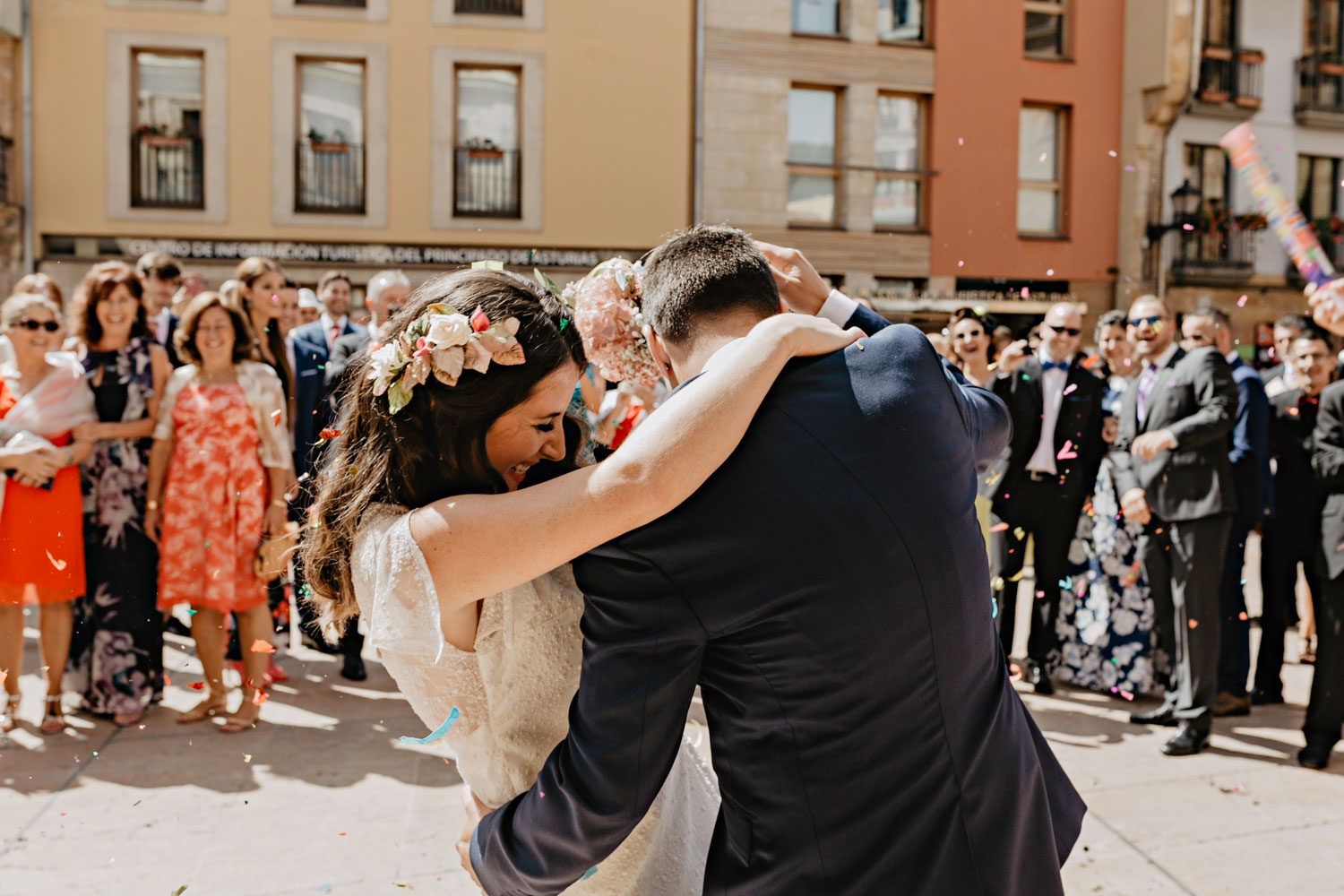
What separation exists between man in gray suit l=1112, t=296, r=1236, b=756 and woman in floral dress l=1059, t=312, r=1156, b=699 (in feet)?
1.32

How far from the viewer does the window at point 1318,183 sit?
1783 cm

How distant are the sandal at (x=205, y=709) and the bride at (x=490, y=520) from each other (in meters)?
3.38

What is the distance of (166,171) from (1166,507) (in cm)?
1353

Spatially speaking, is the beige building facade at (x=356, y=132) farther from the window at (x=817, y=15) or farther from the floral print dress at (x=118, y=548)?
the floral print dress at (x=118, y=548)

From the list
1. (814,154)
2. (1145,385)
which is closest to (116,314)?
(1145,385)

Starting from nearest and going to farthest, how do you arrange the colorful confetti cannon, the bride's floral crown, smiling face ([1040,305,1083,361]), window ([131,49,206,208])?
1. the bride's floral crown
2. the colorful confetti cannon
3. smiling face ([1040,305,1083,361])
4. window ([131,49,206,208])

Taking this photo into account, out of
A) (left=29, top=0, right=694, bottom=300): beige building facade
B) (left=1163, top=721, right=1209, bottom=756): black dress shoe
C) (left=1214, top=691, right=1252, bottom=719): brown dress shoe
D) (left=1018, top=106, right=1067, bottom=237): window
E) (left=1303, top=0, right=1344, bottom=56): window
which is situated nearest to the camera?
(left=1163, top=721, right=1209, bottom=756): black dress shoe

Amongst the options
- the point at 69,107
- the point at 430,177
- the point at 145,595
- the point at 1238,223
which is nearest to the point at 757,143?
the point at 430,177

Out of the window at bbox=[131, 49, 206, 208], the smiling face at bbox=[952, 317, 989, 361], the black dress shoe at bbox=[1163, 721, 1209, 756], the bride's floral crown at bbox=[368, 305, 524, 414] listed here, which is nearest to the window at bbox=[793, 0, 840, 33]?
the window at bbox=[131, 49, 206, 208]

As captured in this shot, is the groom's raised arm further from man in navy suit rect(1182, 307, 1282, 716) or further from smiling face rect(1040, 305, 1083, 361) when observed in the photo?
smiling face rect(1040, 305, 1083, 361)

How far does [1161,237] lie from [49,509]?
16053mm

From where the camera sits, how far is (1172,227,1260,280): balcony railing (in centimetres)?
1688

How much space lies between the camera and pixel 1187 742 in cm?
439

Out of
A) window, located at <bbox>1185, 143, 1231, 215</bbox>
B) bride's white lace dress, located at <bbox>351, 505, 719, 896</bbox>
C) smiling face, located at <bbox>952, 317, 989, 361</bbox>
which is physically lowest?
bride's white lace dress, located at <bbox>351, 505, 719, 896</bbox>
